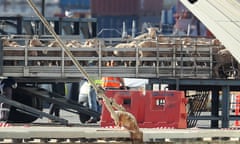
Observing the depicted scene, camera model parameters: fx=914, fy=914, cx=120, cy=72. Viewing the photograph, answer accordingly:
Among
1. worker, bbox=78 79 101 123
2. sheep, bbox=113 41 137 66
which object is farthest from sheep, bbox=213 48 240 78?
worker, bbox=78 79 101 123

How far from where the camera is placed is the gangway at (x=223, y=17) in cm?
1769

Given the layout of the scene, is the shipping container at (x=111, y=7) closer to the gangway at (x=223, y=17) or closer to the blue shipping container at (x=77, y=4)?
the blue shipping container at (x=77, y=4)

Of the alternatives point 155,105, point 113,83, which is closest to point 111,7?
point 113,83

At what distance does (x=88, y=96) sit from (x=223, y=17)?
10.6 meters

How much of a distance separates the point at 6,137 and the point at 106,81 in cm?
1521

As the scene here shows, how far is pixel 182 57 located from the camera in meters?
23.2

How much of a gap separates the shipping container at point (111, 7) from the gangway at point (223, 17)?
79.8 metres

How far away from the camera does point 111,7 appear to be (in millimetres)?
104062

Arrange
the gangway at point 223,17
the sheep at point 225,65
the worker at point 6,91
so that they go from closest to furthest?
the gangway at point 223,17 < the sheep at point 225,65 < the worker at point 6,91

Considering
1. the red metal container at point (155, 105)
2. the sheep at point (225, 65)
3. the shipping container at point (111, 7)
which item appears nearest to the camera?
the red metal container at point (155, 105)

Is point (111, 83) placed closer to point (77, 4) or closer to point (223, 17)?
point (223, 17)

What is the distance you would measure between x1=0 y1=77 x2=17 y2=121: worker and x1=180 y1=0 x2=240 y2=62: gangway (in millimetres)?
7173

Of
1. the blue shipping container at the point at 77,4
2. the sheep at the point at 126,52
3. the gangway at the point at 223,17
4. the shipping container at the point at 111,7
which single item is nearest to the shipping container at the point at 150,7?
the shipping container at the point at 111,7

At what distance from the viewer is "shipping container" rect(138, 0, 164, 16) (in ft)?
295
